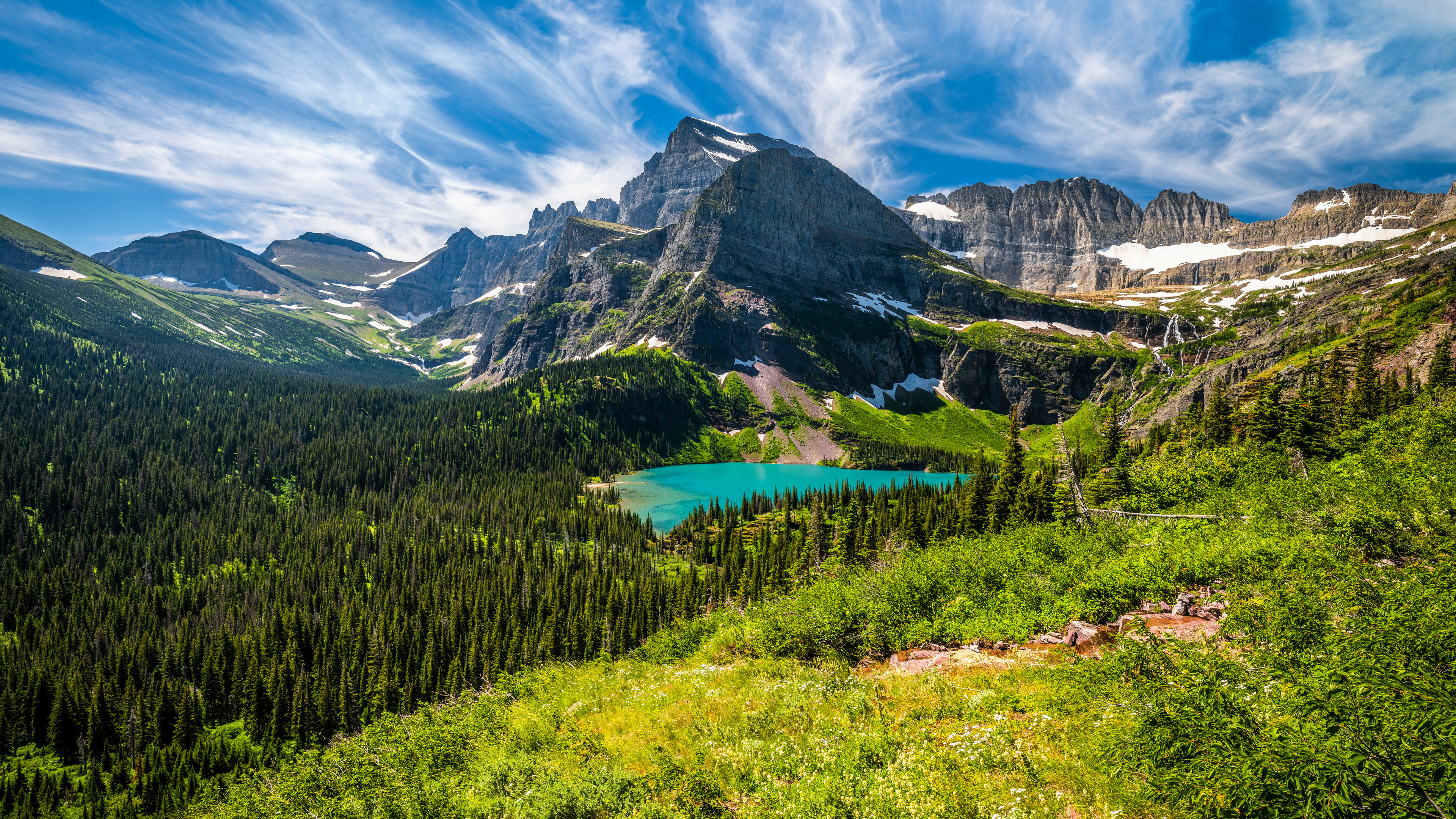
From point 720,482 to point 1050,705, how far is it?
5922 inches

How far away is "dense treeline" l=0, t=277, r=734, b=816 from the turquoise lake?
10767 millimetres

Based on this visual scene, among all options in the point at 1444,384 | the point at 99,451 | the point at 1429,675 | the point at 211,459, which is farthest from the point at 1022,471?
the point at 99,451

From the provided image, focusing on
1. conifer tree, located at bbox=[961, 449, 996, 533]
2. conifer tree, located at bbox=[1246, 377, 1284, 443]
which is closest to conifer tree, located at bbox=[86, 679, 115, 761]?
conifer tree, located at bbox=[961, 449, 996, 533]

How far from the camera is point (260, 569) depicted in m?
97.6

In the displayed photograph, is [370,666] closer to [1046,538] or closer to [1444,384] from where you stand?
[1046,538]

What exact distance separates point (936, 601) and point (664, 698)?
1258 centimetres

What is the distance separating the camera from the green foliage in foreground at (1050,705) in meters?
6.91

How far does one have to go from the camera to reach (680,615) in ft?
209

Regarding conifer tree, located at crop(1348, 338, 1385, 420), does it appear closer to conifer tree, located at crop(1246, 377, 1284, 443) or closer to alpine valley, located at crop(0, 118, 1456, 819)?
alpine valley, located at crop(0, 118, 1456, 819)

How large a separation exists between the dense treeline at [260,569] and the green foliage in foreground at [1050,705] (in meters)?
38.0

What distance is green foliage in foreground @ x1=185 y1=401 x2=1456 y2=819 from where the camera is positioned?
6.91 m

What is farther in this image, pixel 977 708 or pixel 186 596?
pixel 186 596

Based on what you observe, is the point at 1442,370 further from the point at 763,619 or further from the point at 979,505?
the point at 763,619

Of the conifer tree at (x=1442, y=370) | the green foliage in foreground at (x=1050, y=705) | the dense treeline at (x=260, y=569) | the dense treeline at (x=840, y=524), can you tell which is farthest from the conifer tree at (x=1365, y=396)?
the dense treeline at (x=260, y=569)
